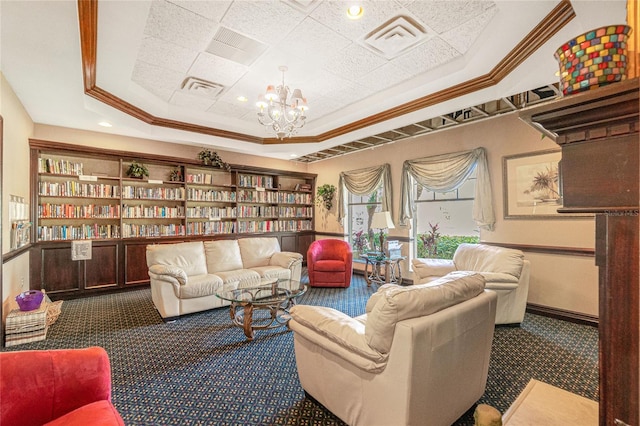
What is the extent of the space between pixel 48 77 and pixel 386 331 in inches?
159

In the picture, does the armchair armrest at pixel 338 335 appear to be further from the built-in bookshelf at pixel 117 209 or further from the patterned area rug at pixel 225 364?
the built-in bookshelf at pixel 117 209

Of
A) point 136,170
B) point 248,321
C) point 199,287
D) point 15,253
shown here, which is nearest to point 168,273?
point 199,287

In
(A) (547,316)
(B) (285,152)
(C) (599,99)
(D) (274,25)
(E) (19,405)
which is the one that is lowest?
(A) (547,316)

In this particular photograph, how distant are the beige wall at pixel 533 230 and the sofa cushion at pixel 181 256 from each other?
11.9ft

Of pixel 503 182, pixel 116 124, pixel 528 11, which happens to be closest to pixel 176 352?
pixel 116 124

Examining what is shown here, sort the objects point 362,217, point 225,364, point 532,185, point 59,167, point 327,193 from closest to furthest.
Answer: point 225,364 → point 532,185 → point 59,167 → point 362,217 → point 327,193

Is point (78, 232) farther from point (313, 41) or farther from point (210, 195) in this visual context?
point (313, 41)

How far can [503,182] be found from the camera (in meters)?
4.14

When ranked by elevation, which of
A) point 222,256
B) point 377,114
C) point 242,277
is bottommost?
point 242,277

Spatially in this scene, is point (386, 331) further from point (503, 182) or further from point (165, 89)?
point (165, 89)

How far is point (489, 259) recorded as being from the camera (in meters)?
3.49

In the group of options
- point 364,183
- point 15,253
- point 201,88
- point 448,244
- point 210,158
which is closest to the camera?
A: point 15,253

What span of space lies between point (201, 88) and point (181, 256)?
237cm

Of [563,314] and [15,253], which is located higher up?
[15,253]
